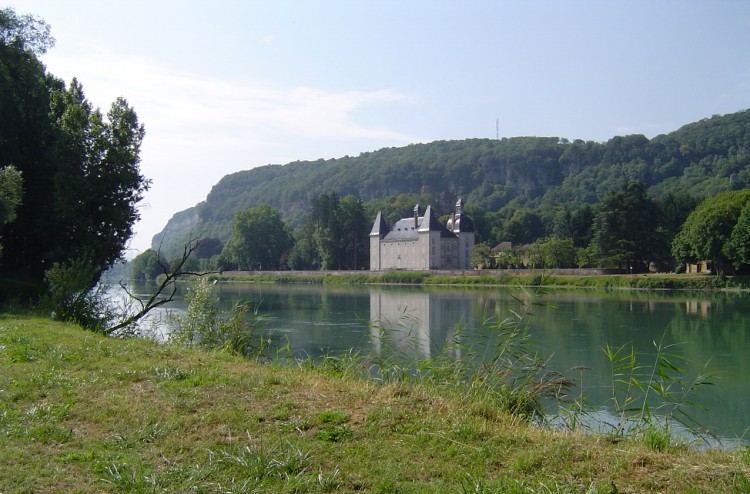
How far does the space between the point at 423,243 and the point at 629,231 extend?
28965 millimetres

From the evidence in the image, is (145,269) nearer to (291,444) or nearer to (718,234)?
(718,234)

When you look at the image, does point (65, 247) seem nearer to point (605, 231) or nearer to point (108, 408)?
point (108, 408)

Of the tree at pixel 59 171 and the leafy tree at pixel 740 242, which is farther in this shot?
the leafy tree at pixel 740 242

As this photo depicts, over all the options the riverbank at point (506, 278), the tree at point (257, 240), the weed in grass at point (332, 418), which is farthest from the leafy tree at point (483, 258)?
the weed in grass at point (332, 418)

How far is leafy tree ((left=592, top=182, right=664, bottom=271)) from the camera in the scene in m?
54.2

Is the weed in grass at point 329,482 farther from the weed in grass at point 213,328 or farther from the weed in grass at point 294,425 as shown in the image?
the weed in grass at point 213,328

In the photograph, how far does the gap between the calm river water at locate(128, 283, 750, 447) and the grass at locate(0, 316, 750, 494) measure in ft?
6.74

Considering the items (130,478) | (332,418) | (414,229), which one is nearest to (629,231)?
(414,229)

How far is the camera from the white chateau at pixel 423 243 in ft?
257

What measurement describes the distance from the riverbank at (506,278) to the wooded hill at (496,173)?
33.4 m

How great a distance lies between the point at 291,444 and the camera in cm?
434

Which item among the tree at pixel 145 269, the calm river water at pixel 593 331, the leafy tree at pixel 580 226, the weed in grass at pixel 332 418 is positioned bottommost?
the calm river water at pixel 593 331

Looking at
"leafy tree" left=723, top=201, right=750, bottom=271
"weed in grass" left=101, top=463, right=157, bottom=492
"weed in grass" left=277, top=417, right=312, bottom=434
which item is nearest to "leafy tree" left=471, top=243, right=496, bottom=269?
"leafy tree" left=723, top=201, right=750, bottom=271

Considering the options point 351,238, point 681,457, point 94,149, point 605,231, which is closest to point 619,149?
point 351,238
